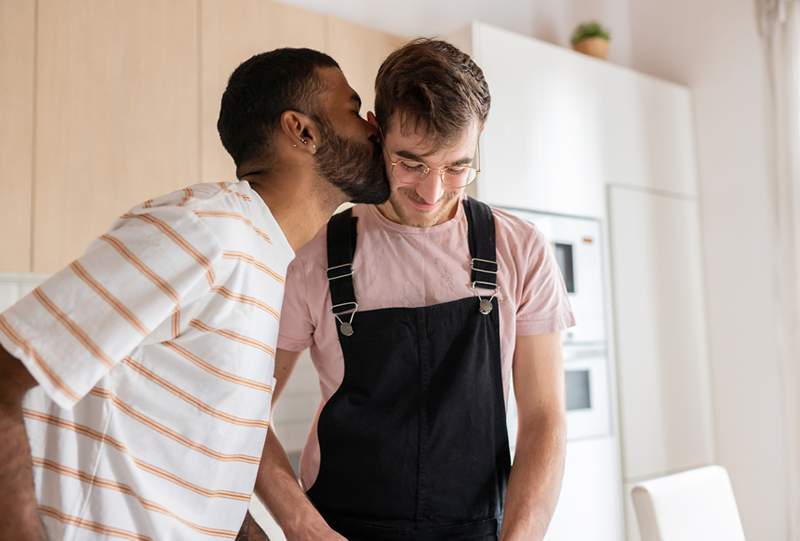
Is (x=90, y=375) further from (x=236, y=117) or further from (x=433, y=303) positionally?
(x=433, y=303)

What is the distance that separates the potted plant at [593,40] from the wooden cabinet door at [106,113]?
5.37ft

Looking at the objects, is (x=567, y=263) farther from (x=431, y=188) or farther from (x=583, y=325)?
(x=431, y=188)

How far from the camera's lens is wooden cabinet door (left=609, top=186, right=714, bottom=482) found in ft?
9.75

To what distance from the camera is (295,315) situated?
1197 mm

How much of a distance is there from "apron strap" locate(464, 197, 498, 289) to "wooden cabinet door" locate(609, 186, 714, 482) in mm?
1861

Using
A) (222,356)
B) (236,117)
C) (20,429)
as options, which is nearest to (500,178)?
(236,117)

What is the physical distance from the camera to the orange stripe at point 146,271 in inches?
29.9

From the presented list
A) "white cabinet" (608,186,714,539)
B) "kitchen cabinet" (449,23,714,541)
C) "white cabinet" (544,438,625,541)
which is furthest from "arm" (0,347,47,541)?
"white cabinet" (608,186,714,539)

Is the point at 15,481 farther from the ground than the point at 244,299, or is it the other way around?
the point at 244,299

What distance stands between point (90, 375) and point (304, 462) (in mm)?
566

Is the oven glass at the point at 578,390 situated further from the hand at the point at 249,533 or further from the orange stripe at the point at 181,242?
the orange stripe at the point at 181,242

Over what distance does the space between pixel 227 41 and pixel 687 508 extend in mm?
1813

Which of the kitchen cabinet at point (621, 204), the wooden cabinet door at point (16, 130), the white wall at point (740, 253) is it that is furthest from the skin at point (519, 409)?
the white wall at point (740, 253)

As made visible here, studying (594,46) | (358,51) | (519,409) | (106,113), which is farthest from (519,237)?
(594,46)
